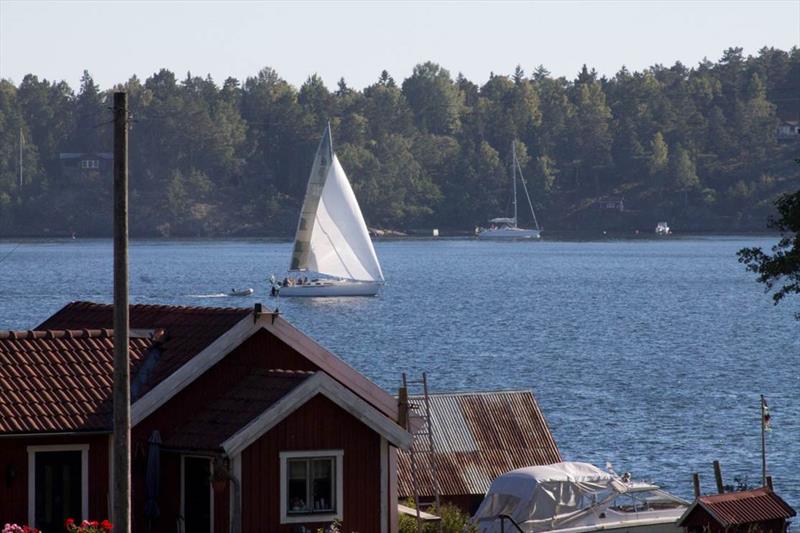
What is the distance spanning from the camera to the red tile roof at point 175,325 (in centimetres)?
2380

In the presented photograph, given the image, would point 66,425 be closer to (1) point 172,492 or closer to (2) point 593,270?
(1) point 172,492

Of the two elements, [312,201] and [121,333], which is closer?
[121,333]

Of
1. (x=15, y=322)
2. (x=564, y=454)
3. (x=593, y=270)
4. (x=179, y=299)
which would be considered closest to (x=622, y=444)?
(x=564, y=454)

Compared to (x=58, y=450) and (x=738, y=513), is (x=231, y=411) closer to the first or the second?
(x=58, y=450)

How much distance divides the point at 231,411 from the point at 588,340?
73.3m

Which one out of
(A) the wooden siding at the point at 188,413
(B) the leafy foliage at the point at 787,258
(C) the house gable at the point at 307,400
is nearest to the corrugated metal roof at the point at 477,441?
(B) the leafy foliage at the point at 787,258

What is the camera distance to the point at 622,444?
163 ft

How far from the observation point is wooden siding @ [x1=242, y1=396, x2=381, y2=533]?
22656mm

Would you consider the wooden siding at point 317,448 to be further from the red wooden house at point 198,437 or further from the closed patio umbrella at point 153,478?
the closed patio umbrella at point 153,478

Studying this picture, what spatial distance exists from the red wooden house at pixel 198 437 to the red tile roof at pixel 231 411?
0.07ft

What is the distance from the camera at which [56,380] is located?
23.1m

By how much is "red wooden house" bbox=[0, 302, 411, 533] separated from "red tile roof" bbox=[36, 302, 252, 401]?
0.12 feet

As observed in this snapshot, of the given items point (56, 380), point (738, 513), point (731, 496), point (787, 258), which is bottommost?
point (738, 513)

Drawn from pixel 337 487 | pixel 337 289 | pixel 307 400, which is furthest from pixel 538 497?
pixel 337 289
